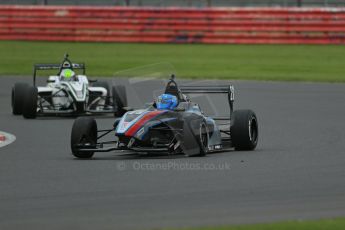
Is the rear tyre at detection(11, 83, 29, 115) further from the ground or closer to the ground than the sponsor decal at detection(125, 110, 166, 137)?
closer to the ground

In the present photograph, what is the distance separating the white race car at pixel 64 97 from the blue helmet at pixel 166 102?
20.3 ft

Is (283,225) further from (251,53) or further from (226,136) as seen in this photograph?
(251,53)

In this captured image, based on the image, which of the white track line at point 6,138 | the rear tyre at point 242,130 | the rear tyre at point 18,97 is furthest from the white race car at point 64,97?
the rear tyre at point 242,130

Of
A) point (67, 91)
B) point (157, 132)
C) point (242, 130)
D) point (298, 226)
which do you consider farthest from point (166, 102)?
point (67, 91)

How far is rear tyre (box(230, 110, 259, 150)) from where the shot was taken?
14328mm

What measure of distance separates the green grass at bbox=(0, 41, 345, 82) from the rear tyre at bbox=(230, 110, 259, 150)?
14.1 meters

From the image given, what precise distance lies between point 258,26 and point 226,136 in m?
21.7

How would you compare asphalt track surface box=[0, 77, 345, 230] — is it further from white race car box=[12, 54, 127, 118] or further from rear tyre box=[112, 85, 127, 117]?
rear tyre box=[112, 85, 127, 117]

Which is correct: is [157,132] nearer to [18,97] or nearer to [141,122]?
[141,122]

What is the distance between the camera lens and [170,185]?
1116cm

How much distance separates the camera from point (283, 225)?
886cm

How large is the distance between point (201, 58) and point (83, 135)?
21640 millimetres

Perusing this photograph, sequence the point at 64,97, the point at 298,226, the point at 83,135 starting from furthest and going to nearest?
the point at 64,97, the point at 83,135, the point at 298,226

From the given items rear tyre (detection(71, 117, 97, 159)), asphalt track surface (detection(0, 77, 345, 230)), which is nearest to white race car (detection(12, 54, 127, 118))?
asphalt track surface (detection(0, 77, 345, 230))
